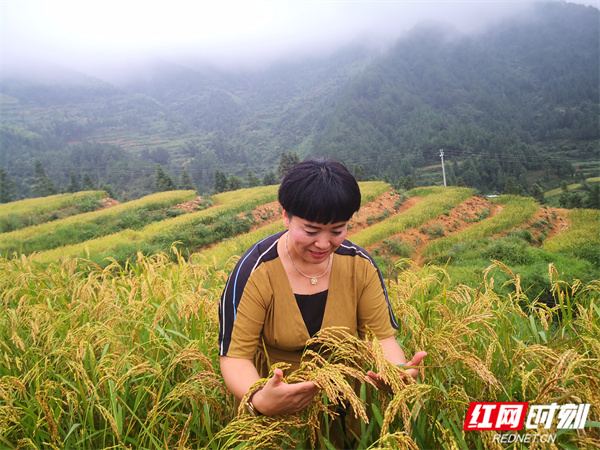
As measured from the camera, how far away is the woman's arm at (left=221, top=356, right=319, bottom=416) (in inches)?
35.6

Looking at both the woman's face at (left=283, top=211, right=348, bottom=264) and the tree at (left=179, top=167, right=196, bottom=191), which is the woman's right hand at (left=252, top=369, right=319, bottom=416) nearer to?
the woman's face at (left=283, top=211, right=348, bottom=264)

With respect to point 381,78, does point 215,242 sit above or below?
below

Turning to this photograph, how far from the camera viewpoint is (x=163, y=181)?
30.1ft

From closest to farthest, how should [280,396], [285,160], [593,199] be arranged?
[280,396]
[593,199]
[285,160]

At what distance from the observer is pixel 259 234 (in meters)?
6.62

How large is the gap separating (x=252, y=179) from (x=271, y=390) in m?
8.37

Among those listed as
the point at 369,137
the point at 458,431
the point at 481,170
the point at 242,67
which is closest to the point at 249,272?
the point at 458,431

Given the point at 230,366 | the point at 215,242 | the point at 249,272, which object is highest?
the point at 249,272

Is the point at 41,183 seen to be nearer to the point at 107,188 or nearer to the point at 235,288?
the point at 107,188

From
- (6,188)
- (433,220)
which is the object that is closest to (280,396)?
(433,220)

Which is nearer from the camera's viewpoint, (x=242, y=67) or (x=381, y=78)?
(x=381, y=78)

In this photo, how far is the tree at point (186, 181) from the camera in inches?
364

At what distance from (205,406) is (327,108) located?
34.3 ft

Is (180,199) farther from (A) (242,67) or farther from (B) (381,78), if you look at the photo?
(A) (242,67)
